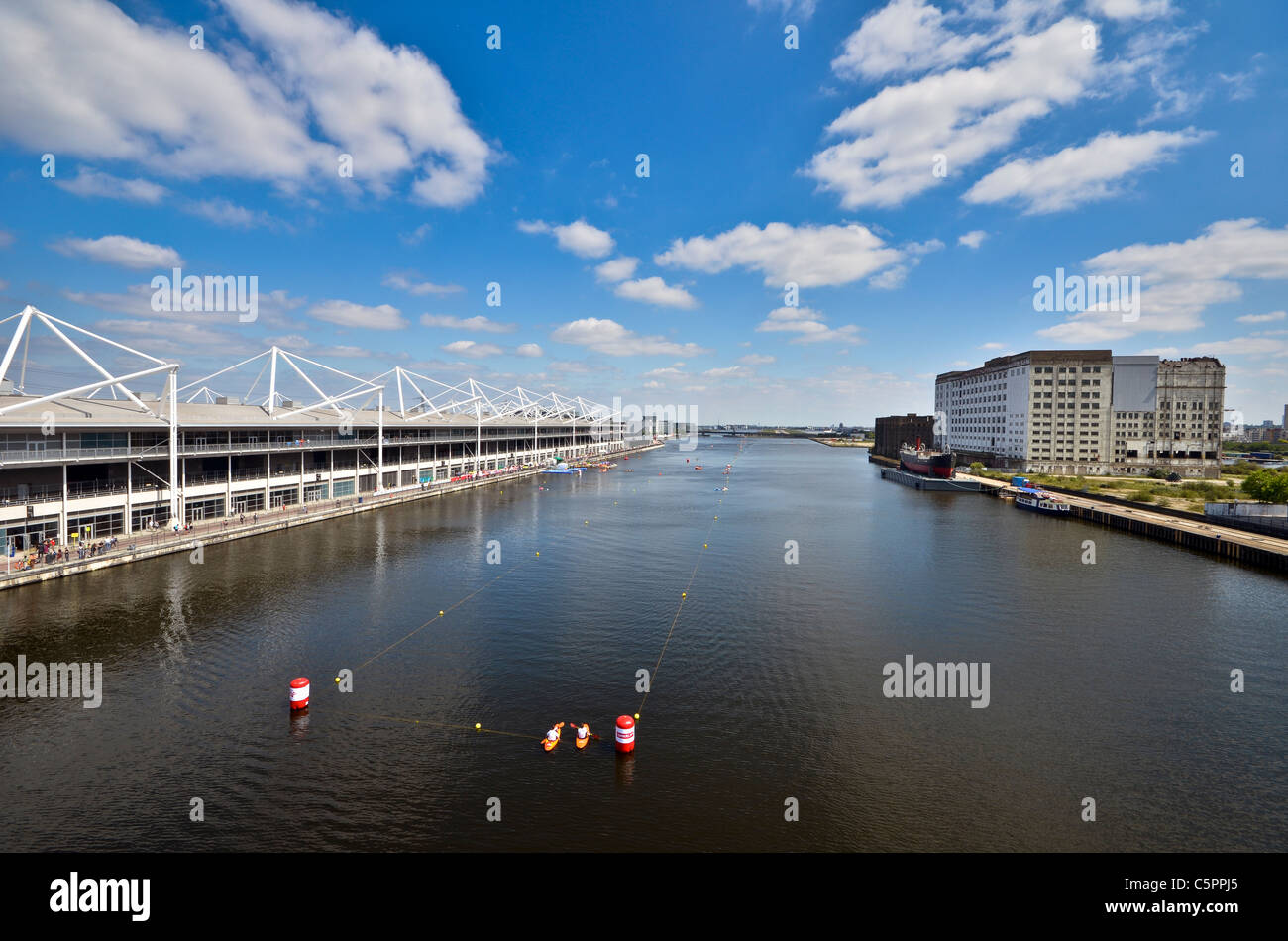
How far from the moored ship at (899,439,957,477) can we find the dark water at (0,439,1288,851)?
55.3 m

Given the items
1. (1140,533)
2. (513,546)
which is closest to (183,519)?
(513,546)

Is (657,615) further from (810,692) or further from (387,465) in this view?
(387,465)

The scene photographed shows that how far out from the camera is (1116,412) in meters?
100

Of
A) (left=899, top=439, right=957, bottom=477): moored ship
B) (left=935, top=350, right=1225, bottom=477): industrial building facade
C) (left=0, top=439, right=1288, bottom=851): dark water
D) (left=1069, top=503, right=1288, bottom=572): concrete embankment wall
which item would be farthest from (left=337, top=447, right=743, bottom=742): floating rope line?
(left=935, top=350, right=1225, bottom=477): industrial building facade

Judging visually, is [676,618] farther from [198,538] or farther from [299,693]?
[198,538]

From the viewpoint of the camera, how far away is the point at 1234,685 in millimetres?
18703

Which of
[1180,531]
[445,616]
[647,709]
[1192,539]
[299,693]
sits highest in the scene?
[1180,531]

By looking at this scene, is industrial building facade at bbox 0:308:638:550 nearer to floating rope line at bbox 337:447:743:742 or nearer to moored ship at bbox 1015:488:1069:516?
floating rope line at bbox 337:447:743:742

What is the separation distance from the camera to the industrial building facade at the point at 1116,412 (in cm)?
9850

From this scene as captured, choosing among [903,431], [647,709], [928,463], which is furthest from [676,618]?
[903,431]

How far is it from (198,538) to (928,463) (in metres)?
91.1

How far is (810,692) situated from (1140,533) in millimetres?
44849
